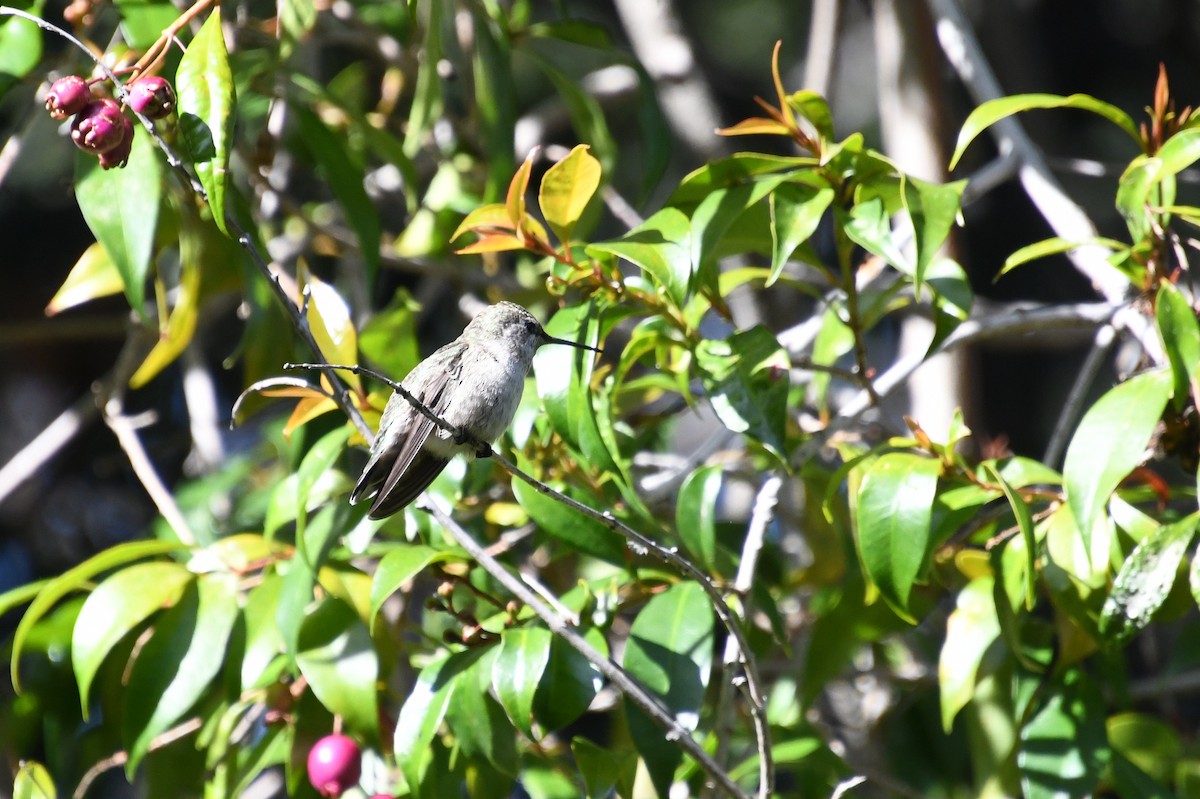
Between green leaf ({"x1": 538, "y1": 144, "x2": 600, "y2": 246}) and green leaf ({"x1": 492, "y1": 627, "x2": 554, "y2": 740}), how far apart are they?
0.72m

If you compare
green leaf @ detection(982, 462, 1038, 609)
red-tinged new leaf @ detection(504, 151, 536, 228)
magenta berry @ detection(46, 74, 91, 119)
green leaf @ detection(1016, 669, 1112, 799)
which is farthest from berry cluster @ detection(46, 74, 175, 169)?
green leaf @ detection(1016, 669, 1112, 799)

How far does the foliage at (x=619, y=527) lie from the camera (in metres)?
2.23

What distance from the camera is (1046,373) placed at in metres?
6.62

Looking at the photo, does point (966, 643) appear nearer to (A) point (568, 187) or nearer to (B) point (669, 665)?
(B) point (669, 665)

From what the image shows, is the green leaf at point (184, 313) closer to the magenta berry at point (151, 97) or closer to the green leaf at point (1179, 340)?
the magenta berry at point (151, 97)

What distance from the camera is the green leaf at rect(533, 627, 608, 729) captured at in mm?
2369

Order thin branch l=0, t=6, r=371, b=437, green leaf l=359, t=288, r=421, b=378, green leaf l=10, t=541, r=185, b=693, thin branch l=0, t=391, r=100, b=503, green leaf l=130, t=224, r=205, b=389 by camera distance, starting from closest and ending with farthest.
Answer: thin branch l=0, t=6, r=371, b=437 → green leaf l=10, t=541, r=185, b=693 → green leaf l=359, t=288, r=421, b=378 → green leaf l=130, t=224, r=205, b=389 → thin branch l=0, t=391, r=100, b=503

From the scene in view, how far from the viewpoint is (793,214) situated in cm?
227

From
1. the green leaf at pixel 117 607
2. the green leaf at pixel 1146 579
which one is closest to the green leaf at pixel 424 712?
the green leaf at pixel 117 607

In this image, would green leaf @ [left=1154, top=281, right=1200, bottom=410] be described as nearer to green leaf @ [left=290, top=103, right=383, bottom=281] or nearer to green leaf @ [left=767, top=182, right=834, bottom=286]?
green leaf @ [left=767, top=182, right=834, bottom=286]

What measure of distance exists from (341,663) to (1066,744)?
1457 millimetres

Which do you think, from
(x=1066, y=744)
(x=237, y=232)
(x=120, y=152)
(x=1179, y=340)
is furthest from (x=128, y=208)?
(x=1066, y=744)

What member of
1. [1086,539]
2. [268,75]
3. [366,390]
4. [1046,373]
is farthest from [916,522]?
[1046,373]

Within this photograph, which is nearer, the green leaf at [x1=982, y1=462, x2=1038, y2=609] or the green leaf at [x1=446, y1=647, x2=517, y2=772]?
the green leaf at [x1=982, y1=462, x2=1038, y2=609]
